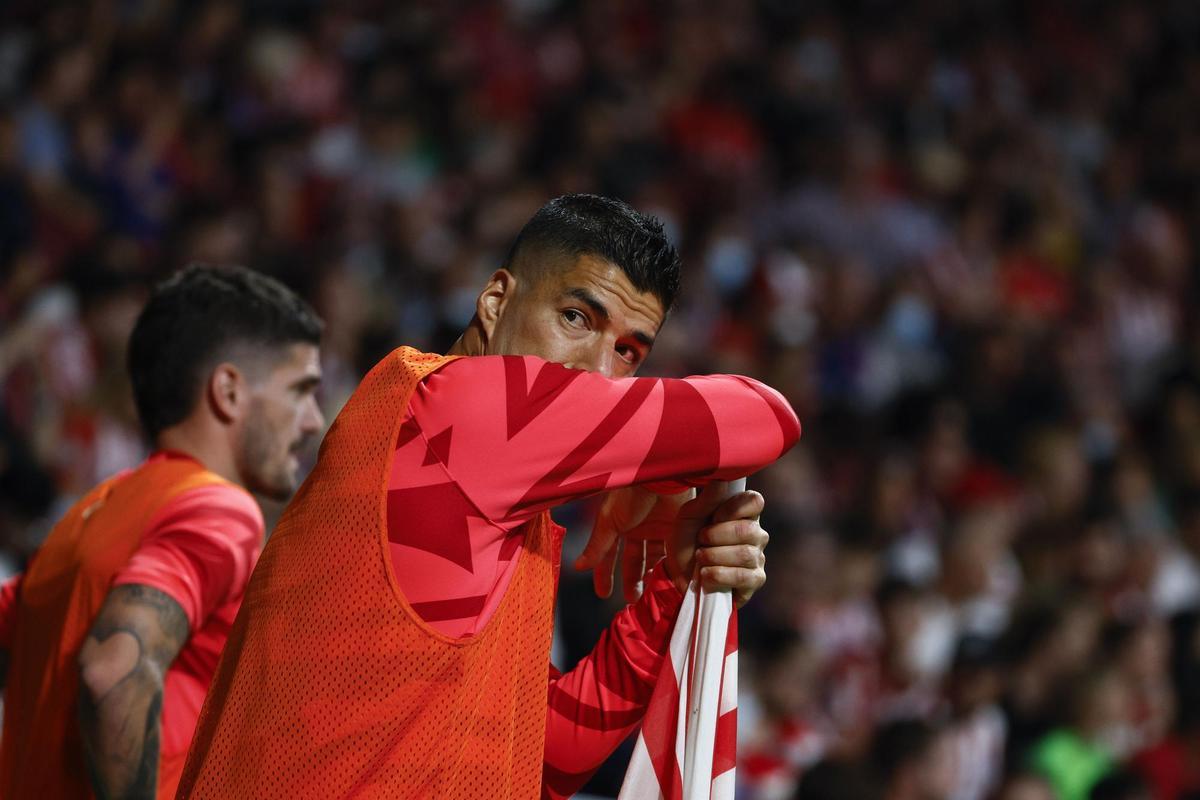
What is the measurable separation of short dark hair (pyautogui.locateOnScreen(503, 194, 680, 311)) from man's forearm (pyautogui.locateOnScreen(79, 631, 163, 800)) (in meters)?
0.96

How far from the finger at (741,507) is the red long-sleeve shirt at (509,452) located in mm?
180

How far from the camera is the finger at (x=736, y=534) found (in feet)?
8.14

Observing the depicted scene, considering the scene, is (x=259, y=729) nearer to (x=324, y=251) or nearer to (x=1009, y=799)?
(x=1009, y=799)

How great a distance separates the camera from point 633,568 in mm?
2852

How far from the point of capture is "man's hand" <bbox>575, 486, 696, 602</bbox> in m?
2.61

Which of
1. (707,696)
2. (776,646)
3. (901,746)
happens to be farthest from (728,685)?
(776,646)

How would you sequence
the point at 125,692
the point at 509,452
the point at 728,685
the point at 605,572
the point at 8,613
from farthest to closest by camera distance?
the point at 8,613 < the point at 605,572 < the point at 125,692 < the point at 728,685 < the point at 509,452

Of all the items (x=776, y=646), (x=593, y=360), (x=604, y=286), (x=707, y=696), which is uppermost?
(x=776, y=646)

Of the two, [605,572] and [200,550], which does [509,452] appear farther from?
[200,550]

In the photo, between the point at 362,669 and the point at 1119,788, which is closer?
the point at 362,669

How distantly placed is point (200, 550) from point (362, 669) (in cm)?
76

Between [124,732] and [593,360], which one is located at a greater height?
[593,360]

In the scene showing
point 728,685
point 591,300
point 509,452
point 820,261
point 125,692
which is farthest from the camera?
point 820,261

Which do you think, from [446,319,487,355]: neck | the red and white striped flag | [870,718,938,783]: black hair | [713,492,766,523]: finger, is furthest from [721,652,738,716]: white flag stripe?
[870,718,938,783]: black hair
